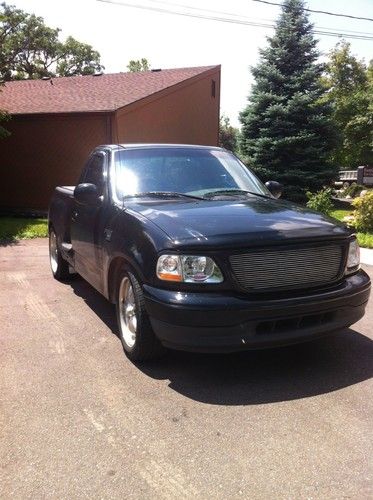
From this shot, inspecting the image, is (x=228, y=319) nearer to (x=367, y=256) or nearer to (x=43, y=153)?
(x=367, y=256)

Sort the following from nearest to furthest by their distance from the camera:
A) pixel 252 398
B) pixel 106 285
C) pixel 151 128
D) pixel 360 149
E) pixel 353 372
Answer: pixel 252 398 < pixel 353 372 < pixel 106 285 < pixel 151 128 < pixel 360 149

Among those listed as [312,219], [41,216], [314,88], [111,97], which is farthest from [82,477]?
[314,88]

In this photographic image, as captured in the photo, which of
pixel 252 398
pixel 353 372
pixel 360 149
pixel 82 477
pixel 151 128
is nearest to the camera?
pixel 82 477

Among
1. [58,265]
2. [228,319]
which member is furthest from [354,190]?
[228,319]

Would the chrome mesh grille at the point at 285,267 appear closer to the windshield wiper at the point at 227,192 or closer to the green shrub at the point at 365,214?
the windshield wiper at the point at 227,192

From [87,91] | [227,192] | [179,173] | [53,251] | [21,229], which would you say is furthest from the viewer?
[87,91]

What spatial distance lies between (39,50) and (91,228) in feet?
145

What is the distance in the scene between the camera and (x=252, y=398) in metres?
3.47

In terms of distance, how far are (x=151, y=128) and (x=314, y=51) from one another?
674cm

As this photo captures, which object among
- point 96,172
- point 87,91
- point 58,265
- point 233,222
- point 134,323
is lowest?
point 58,265

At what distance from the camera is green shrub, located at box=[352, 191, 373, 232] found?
438 inches

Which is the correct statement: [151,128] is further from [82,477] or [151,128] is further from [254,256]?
[82,477]

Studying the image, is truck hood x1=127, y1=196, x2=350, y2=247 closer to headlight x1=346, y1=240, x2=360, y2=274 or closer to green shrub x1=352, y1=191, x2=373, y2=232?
headlight x1=346, y1=240, x2=360, y2=274

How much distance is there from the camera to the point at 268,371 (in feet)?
A: 12.8
